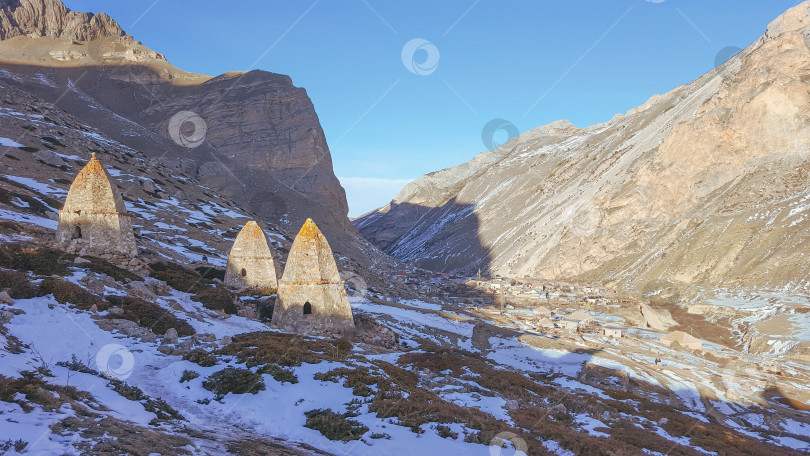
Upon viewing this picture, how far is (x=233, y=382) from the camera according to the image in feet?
38.9

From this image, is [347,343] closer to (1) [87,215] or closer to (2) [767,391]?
(1) [87,215]

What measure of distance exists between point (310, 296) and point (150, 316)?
7.14m

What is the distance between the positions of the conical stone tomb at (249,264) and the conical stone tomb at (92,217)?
20.3 ft

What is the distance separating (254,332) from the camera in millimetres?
18188

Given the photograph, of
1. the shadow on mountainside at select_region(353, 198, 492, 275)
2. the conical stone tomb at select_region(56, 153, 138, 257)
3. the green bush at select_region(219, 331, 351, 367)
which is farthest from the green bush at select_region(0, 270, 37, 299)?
the shadow on mountainside at select_region(353, 198, 492, 275)

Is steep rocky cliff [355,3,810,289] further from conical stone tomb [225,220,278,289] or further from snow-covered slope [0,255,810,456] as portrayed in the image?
conical stone tomb [225,220,278,289]

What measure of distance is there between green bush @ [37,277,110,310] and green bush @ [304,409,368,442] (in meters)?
8.90

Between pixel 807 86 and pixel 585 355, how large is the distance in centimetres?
6951

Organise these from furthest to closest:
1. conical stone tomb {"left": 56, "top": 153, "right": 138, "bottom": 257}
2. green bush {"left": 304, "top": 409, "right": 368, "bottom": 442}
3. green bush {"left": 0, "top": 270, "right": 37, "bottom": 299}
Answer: conical stone tomb {"left": 56, "top": 153, "right": 138, "bottom": 257}
green bush {"left": 0, "top": 270, "right": 37, "bottom": 299}
green bush {"left": 304, "top": 409, "right": 368, "bottom": 442}

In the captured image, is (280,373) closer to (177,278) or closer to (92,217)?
(177,278)

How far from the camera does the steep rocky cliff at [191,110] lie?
92088 millimetres

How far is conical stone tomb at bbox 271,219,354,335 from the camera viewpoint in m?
21.6

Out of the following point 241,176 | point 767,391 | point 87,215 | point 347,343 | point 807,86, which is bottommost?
point 767,391

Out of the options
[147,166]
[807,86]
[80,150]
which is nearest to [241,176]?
[147,166]
